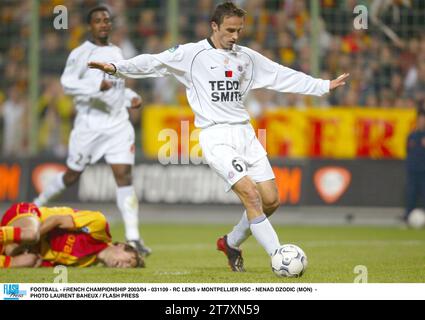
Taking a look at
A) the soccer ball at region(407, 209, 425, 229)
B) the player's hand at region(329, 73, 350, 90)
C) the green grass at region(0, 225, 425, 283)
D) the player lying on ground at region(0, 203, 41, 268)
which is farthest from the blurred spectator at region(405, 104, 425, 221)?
the player lying on ground at region(0, 203, 41, 268)

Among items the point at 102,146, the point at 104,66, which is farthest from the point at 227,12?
the point at 102,146

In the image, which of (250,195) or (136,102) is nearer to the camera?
(250,195)

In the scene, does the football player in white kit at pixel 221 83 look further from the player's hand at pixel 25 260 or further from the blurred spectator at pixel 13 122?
the blurred spectator at pixel 13 122

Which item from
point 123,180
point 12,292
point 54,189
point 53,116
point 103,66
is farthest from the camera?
point 53,116

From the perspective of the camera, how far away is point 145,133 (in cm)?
1958

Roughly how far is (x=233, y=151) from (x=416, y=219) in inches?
319

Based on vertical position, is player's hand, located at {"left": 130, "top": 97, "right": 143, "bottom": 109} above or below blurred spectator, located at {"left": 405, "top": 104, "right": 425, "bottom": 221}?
above

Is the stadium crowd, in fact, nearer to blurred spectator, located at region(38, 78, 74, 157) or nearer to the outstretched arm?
blurred spectator, located at region(38, 78, 74, 157)

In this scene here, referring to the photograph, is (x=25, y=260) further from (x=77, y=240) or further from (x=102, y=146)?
(x=102, y=146)

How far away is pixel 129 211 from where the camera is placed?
39.3 ft

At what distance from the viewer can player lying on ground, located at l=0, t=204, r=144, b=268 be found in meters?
9.92

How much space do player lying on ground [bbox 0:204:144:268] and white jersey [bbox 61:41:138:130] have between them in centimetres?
244

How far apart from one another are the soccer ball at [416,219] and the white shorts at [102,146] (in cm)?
614
